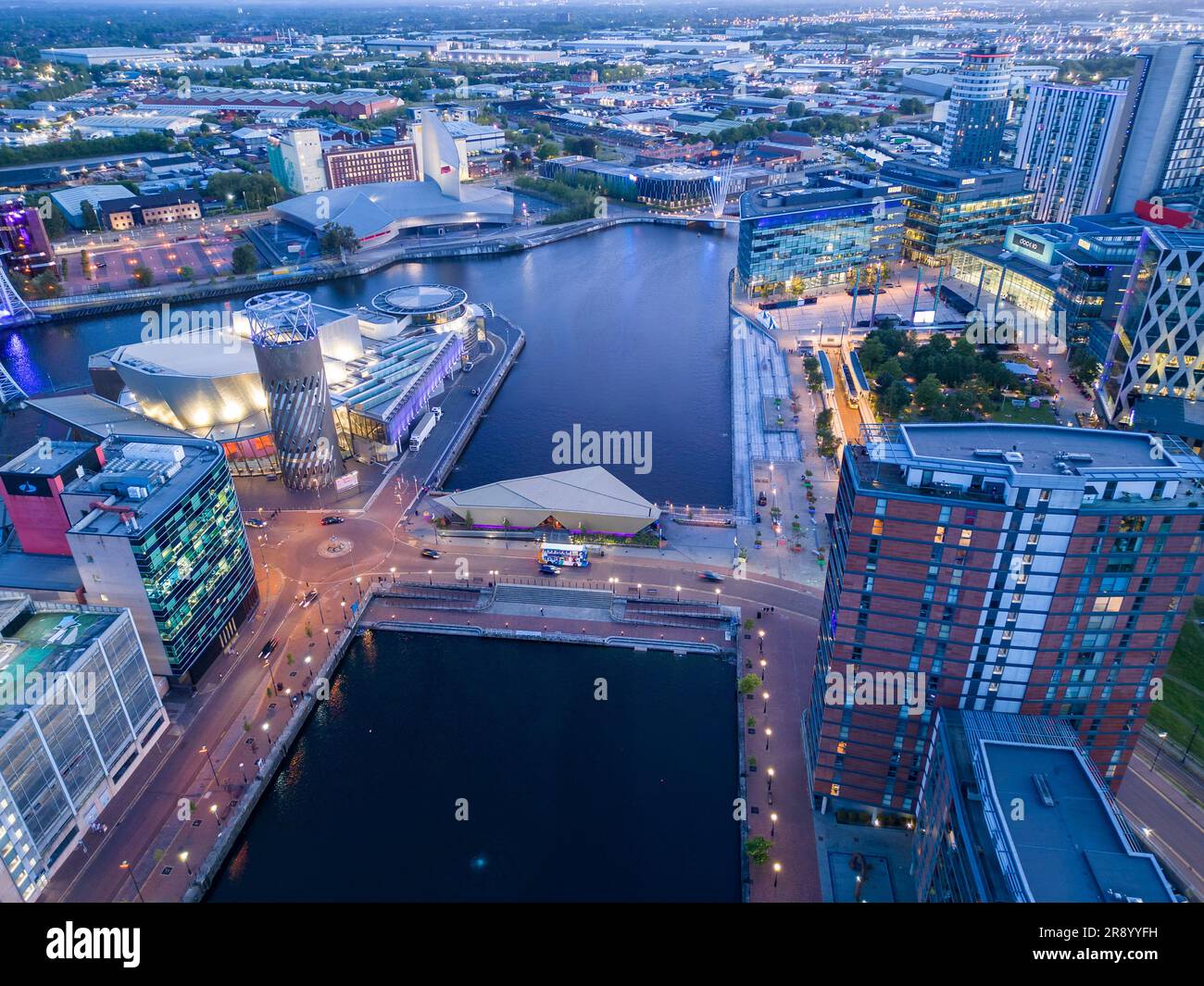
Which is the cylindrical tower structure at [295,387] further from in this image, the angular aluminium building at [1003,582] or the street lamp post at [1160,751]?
the street lamp post at [1160,751]

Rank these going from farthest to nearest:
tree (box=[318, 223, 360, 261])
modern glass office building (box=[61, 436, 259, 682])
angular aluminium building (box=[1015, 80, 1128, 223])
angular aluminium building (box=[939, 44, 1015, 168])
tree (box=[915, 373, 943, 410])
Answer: angular aluminium building (box=[939, 44, 1015, 168])
tree (box=[318, 223, 360, 261])
angular aluminium building (box=[1015, 80, 1128, 223])
tree (box=[915, 373, 943, 410])
modern glass office building (box=[61, 436, 259, 682])

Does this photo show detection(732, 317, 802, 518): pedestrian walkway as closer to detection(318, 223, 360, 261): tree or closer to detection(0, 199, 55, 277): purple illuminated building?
detection(318, 223, 360, 261): tree

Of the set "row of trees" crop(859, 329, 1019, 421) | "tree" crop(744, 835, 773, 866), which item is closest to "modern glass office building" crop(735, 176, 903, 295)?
"row of trees" crop(859, 329, 1019, 421)

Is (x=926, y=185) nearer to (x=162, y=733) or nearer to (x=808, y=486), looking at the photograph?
(x=808, y=486)

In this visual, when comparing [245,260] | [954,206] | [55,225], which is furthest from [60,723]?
[55,225]

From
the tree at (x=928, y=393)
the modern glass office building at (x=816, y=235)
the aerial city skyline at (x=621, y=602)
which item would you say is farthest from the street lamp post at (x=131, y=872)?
the modern glass office building at (x=816, y=235)
